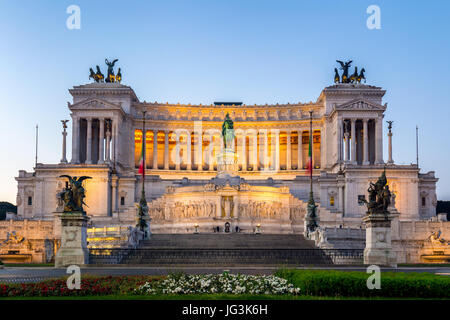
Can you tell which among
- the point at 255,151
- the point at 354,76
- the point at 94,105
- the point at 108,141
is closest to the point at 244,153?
the point at 255,151

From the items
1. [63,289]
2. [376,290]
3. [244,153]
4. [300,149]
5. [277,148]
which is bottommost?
[63,289]

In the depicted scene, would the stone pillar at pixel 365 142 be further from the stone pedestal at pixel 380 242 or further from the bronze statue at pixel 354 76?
the stone pedestal at pixel 380 242

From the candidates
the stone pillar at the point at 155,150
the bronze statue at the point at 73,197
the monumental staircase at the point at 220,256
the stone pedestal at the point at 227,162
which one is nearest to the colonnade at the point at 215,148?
the stone pillar at the point at 155,150

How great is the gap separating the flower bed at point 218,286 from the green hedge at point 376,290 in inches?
29.3

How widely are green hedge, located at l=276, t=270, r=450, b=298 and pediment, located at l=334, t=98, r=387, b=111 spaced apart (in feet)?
274

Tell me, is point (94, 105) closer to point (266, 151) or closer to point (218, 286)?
point (266, 151)

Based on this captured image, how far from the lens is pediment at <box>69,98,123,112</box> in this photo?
105938 mm

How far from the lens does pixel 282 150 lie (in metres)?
124

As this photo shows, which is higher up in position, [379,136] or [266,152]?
[379,136]

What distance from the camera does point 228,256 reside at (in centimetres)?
4744

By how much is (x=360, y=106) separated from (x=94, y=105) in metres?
44.0

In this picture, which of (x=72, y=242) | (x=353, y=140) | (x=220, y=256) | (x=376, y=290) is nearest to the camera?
(x=376, y=290)
